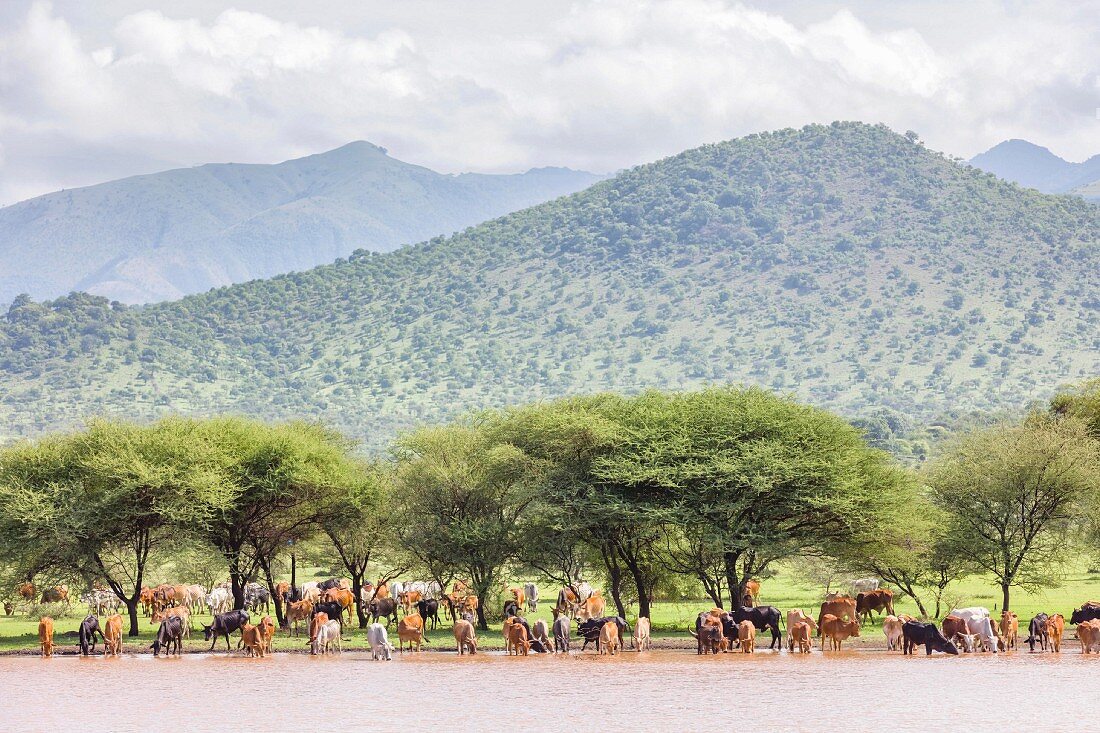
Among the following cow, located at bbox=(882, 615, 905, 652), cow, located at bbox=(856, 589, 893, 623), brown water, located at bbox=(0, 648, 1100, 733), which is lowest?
brown water, located at bbox=(0, 648, 1100, 733)

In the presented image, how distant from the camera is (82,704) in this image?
3112 centimetres

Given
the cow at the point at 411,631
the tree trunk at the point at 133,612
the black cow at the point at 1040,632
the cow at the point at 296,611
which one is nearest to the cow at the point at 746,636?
the black cow at the point at 1040,632

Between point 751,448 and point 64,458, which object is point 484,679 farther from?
point 64,458

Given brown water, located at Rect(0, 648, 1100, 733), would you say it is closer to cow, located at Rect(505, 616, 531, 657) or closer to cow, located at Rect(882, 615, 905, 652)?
cow, located at Rect(505, 616, 531, 657)

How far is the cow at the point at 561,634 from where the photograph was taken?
1563 inches

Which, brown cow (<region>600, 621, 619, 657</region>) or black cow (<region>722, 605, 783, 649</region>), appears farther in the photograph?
black cow (<region>722, 605, 783, 649</region>)

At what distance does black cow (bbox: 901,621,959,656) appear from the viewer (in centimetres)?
3816

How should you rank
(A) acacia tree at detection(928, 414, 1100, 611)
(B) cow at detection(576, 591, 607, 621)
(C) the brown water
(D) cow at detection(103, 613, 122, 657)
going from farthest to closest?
(A) acacia tree at detection(928, 414, 1100, 611) → (B) cow at detection(576, 591, 607, 621) → (D) cow at detection(103, 613, 122, 657) → (C) the brown water

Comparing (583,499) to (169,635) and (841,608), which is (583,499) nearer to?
(841,608)

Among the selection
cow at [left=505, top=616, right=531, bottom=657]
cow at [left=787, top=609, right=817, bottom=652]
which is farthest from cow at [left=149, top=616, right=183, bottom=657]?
cow at [left=787, top=609, right=817, bottom=652]

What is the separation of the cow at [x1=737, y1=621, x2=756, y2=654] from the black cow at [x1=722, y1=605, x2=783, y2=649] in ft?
1.14

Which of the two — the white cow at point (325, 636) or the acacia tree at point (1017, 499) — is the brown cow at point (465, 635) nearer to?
the white cow at point (325, 636)

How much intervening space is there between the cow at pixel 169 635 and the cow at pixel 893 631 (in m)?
19.0

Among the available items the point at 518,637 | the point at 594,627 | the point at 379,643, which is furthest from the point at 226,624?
the point at 594,627
